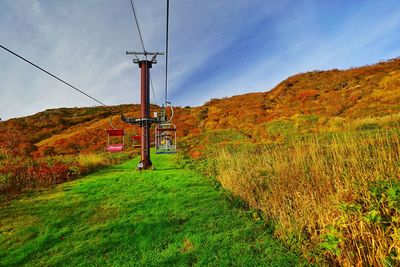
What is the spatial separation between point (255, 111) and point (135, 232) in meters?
33.7

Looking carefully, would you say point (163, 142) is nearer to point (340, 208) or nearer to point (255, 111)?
point (340, 208)

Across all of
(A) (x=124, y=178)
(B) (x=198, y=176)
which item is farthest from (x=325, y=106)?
(A) (x=124, y=178)

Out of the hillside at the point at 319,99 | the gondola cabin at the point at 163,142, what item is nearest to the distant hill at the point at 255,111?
the hillside at the point at 319,99

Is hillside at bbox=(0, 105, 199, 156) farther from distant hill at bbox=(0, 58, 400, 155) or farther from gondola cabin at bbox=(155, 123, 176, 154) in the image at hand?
gondola cabin at bbox=(155, 123, 176, 154)

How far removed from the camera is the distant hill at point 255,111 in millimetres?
28250

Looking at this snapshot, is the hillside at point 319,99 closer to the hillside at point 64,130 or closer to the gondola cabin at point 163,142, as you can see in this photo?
the hillside at point 64,130

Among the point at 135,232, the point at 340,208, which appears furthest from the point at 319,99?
the point at 135,232

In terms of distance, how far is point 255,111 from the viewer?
3759 centimetres

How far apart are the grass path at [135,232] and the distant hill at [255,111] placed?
16.4 metres

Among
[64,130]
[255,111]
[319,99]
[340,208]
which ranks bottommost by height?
[340,208]

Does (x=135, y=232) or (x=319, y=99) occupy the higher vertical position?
(x=319, y=99)

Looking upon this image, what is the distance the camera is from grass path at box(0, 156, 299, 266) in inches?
180

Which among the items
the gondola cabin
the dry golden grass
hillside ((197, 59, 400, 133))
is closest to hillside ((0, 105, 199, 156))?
hillside ((197, 59, 400, 133))

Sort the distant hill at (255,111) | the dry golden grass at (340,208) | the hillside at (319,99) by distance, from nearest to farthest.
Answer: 1. the dry golden grass at (340,208)
2. the hillside at (319,99)
3. the distant hill at (255,111)
